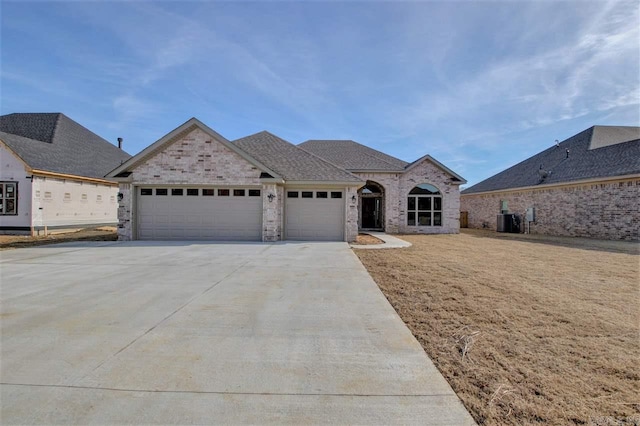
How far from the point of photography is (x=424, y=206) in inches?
762

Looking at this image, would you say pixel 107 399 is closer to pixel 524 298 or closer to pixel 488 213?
pixel 524 298

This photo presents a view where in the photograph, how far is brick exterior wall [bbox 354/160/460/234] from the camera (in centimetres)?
1909

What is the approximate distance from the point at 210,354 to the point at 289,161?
12.6 metres

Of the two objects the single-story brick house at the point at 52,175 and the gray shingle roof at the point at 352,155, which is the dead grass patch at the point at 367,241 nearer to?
the gray shingle roof at the point at 352,155

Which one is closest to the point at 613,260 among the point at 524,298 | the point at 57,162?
the point at 524,298

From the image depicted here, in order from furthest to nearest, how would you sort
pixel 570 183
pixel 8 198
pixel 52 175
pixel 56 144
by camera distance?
pixel 56 144, pixel 570 183, pixel 52 175, pixel 8 198

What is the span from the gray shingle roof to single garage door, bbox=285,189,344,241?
6219mm

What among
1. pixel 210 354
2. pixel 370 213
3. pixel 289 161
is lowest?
pixel 210 354

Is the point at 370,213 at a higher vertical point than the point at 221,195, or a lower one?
lower

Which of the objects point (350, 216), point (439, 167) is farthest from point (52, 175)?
point (439, 167)

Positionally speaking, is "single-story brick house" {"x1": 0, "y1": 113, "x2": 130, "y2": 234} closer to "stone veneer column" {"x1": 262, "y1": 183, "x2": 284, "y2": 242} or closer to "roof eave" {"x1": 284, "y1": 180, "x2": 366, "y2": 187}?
"stone veneer column" {"x1": 262, "y1": 183, "x2": 284, "y2": 242}

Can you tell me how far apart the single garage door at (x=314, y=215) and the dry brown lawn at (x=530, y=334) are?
5800mm

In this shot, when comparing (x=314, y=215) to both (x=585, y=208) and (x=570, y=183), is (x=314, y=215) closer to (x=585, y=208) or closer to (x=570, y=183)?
(x=570, y=183)

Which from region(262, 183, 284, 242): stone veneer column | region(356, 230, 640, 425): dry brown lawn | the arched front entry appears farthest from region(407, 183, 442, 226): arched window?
region(356, 230, 640, 425): dry brown lawn
